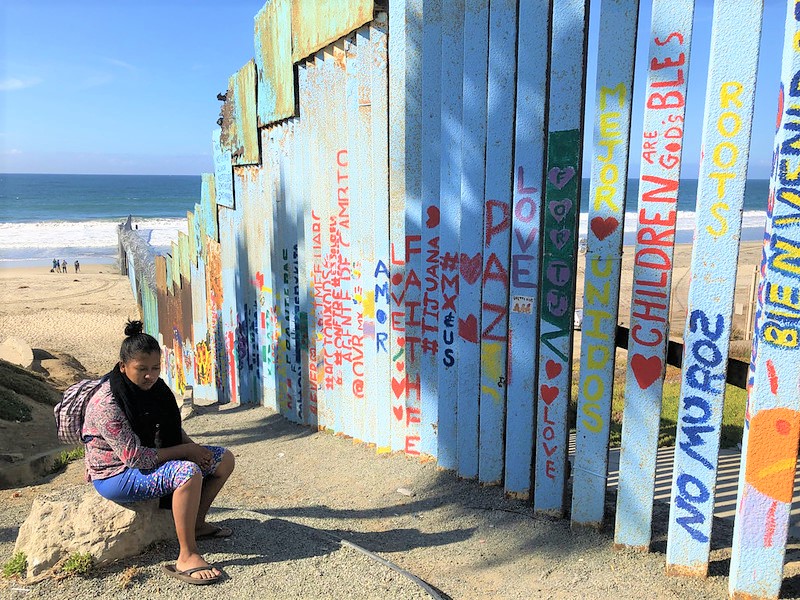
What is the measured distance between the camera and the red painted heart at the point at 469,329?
4285 millimetres

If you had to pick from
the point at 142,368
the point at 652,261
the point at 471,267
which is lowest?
the point at 142,368

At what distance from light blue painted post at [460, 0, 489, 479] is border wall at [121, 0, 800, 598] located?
1 centimetres

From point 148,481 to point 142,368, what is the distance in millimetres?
569

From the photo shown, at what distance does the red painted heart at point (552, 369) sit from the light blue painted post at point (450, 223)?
791 mm

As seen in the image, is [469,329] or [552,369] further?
[469,329]

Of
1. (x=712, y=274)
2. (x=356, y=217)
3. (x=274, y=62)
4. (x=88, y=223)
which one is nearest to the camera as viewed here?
(x=712, y=274)

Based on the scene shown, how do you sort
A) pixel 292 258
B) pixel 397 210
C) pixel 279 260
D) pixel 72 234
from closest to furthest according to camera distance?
pixel 397 210, pixel 292 258, pixel 279 260, pixel 72 234

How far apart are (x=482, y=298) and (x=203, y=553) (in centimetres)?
214

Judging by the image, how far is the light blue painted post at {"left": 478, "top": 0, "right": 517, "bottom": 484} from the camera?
3.86 m

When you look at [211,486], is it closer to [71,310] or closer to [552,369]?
[552,369]

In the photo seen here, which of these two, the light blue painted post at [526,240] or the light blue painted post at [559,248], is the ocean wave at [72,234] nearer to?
the light blue painted post at [526,240]

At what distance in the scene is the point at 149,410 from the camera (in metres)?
3.50

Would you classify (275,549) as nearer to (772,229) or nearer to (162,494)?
(162,494)

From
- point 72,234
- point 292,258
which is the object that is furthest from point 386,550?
point 72,234
